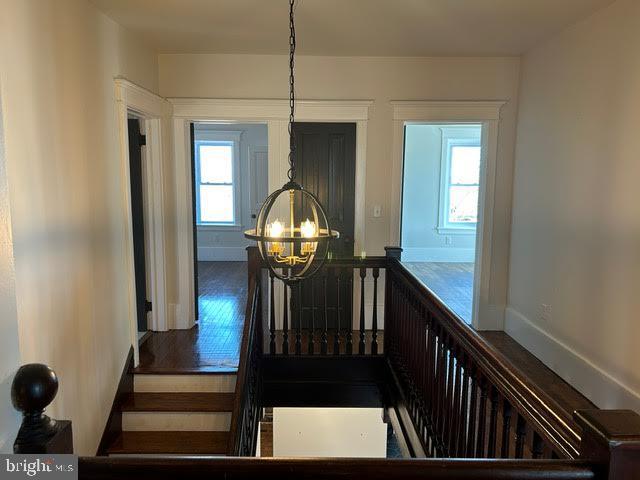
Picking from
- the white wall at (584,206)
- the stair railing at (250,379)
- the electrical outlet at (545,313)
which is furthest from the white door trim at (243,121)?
the electrical outlet at (545,313)

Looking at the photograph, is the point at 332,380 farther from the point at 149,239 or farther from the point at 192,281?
the point at 149,239

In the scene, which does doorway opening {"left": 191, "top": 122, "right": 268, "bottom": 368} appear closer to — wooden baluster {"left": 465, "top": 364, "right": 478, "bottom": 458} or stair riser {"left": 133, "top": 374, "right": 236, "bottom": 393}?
stair riser {"left": 133, "top": 374, "right": 236, "bottom": 393}

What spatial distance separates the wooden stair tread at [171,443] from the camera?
3.22m

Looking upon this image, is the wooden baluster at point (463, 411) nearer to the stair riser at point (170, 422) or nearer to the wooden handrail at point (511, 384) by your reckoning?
the wooden handrail at point (511, 384)

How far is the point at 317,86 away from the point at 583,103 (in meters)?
2.33

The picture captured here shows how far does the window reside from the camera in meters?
8.32

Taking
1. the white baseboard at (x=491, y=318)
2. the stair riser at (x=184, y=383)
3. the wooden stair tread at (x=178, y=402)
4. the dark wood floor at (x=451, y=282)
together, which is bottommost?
the wooden stair tread at (x=178, y=402)

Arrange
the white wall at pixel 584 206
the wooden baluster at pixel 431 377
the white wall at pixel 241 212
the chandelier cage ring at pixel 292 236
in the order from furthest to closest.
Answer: the white wall at pixel 241 212
the white wall at pixel 584 206
the wooden baluster at pixel 431 377
the chandelier cage ring at pixel 292 236

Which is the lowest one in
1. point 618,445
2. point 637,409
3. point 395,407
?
point 395,407

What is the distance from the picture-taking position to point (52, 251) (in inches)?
95.5

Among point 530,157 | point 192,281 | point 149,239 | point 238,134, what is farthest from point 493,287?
point 238,134

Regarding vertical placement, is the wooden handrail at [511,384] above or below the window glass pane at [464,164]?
below

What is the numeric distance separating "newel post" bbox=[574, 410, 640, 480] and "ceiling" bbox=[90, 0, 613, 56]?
2897mm

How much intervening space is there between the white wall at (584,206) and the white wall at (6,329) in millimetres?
3276
